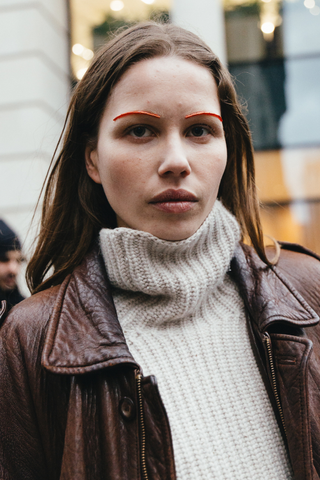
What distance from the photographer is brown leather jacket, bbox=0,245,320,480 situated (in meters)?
1.16

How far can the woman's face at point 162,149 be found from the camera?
135 cm

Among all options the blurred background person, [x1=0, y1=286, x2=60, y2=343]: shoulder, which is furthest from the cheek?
the blurred background person

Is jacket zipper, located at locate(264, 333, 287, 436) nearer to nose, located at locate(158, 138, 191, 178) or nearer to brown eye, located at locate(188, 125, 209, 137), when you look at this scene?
nose, located at locate(158, 138, 191, 178)

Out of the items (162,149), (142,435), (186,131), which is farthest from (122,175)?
(142,435)

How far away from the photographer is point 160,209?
1354 millimetres

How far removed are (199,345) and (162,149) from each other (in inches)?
25.3

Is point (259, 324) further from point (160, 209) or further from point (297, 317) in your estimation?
point (160, 209)

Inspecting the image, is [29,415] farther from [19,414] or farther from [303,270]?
[303,270]

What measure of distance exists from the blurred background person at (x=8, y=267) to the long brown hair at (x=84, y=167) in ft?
3.83

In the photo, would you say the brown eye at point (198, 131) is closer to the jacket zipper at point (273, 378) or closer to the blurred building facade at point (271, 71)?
the jacket zipper at point (273, 378)

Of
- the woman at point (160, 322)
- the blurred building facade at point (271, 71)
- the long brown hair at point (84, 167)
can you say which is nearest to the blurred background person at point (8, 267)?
the long brown hair at point (84, 167)

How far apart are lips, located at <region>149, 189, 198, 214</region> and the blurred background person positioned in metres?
1.68

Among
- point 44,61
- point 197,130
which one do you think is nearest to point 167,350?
point 197,130

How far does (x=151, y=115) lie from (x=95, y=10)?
5.84m
